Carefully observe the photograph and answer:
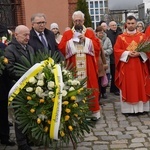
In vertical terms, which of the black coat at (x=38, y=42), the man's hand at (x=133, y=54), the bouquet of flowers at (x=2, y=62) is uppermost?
the black coat at (x=38, y=42)

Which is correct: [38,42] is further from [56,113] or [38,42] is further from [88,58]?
[56,113]

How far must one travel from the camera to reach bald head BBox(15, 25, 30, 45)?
5.03 meters

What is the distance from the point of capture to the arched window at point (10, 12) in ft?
41.6

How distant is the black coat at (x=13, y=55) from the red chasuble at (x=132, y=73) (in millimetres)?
2531

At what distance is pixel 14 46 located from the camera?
199 inches

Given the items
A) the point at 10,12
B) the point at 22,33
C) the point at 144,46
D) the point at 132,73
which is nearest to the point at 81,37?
the point at 144,46

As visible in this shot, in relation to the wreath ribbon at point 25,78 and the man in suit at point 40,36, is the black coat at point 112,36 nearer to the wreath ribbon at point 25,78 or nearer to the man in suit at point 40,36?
the man in suit at point 40,36

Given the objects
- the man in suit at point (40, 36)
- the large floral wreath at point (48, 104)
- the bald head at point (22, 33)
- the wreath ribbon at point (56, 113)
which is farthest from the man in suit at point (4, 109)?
the wreath ribbon at point (56, 113)

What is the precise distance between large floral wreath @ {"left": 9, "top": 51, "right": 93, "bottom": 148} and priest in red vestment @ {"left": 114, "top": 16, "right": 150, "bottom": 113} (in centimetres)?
247

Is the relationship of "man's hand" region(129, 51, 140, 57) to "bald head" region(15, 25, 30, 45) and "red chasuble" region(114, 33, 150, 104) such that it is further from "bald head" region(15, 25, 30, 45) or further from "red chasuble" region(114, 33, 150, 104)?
"bald head" region(15, 25, 30, 45)

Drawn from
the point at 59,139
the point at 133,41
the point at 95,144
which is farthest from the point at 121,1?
the point at 59,139

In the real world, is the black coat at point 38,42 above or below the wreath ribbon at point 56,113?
above

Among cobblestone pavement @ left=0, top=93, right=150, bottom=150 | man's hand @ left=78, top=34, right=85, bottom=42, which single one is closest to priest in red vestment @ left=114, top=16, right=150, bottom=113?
cobblestone pavement @ left=0, top=93, right=150, bottom=150

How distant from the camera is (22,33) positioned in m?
5.05
